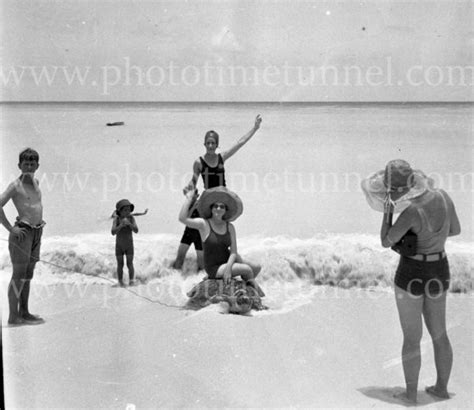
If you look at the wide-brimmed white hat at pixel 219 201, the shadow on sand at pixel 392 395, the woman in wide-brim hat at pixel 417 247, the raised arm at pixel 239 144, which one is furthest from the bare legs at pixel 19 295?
the woman in wide-brim hat at pixel 417 247

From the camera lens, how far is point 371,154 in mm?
2295

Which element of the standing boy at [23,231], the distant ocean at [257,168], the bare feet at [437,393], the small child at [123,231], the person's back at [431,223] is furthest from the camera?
the small child at [123,231]

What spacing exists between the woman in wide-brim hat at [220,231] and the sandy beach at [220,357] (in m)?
0.15

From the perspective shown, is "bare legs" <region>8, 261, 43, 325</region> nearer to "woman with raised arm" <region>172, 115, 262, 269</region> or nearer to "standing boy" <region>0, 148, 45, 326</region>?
"standing boy" <region>0, 148, 45, 326</region>

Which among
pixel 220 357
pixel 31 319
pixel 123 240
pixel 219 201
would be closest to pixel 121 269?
pixel 123 240

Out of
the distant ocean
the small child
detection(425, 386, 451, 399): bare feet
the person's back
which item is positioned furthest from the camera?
the small child

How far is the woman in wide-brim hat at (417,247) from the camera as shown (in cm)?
175

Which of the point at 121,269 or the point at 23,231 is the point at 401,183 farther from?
the point at 23,231

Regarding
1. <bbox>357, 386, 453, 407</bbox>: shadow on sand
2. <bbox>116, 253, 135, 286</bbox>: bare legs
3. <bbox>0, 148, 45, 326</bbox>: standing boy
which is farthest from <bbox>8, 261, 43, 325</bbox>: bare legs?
<bbox>357, 386, 453, 407</bbox>: shadow on sand

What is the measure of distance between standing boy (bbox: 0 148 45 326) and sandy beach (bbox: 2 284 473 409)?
61 mm

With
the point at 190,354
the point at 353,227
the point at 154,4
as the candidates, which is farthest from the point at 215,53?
the point at 190,354

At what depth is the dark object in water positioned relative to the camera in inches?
87.3

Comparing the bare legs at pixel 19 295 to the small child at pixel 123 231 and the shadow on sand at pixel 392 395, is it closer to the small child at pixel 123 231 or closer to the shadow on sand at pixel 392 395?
the small child at pixel 123 231

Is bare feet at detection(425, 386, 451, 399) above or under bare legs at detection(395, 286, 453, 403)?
under
